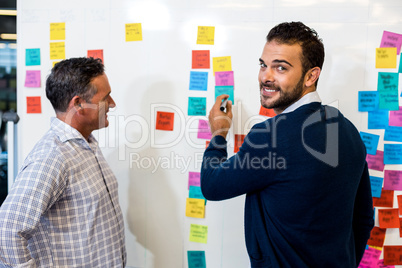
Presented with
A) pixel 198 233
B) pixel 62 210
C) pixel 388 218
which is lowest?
pixel 198 233

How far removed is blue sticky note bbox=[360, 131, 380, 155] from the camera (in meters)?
1.27

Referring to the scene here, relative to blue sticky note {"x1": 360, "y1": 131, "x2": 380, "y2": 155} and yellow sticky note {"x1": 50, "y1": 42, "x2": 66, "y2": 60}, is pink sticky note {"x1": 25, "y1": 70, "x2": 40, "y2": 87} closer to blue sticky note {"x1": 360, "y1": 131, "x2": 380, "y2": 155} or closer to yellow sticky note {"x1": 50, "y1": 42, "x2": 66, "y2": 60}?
yellow sticky note {"x1": 50, "y1": 42, "x2": 66, "y2": 60}

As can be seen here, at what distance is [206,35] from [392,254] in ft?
4.05

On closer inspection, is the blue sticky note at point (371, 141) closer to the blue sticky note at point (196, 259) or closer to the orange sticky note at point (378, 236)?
the orange sticky note at point (378, 236)

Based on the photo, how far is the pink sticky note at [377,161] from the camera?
1.27 meters

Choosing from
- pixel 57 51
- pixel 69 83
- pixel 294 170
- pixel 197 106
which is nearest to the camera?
pixel 294 170

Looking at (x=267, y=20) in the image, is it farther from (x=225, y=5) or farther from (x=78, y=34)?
(x=78, y=34)

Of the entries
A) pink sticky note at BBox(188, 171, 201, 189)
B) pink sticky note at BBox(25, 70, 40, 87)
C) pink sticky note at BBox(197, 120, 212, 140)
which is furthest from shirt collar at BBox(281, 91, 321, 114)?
pink sticky note at BBox(25, 70, 40, 87)

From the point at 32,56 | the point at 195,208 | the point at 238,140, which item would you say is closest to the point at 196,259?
the point at 195,208

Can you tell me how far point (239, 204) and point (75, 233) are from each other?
0.67 m

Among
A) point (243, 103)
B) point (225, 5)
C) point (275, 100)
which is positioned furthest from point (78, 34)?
point (275, 100)

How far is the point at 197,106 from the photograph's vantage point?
134cm

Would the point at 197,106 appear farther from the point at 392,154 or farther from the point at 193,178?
the point at 392,154

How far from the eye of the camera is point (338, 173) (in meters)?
0.86
